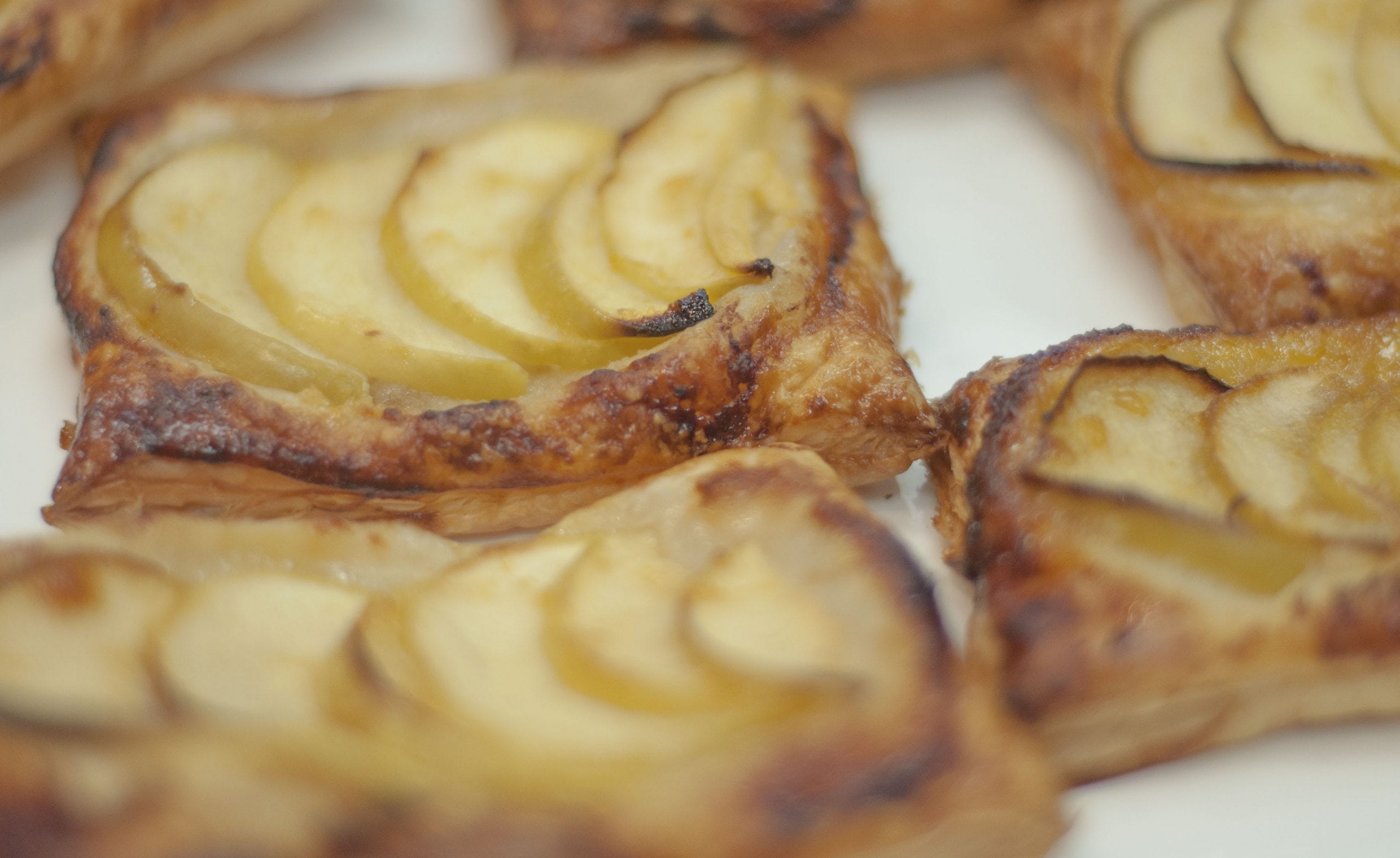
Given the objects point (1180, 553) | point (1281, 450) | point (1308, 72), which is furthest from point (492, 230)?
point (1308, 72)

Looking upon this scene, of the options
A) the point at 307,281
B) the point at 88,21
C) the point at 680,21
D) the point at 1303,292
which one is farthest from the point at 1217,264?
Result: the point at 88,21

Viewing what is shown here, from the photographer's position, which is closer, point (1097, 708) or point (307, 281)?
point (1097, 708)

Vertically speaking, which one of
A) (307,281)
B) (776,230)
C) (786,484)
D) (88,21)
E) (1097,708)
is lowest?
(1097,708)

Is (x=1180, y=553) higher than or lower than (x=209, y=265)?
lower

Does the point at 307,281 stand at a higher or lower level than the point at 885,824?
higher

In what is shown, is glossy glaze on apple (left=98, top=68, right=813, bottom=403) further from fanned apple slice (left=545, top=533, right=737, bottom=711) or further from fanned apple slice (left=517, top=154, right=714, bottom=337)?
fanned apple slice (left=545, top=533, right=737, bottom=711)

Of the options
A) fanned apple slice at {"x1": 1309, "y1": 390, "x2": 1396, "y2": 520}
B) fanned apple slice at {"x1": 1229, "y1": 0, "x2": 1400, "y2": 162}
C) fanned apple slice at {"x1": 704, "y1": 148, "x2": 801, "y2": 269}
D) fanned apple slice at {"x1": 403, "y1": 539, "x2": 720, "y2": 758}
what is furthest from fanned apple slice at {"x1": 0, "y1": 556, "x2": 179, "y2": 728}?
fanned apple slice at {"x1": 1229, "y1": 0, "x2": 1400, "y2": 162}

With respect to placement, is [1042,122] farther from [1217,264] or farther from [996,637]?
[996,637]

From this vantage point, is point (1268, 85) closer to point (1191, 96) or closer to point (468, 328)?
point (1191, 96)
